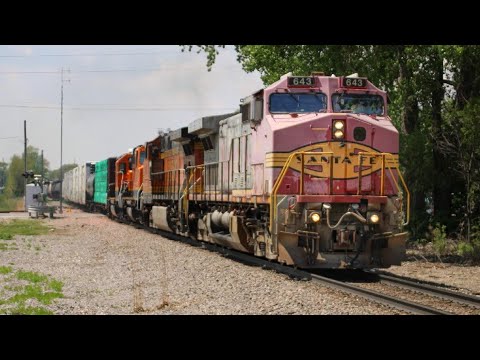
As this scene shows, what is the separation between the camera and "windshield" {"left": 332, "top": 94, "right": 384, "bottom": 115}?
13805 mm

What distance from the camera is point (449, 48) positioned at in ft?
56.6

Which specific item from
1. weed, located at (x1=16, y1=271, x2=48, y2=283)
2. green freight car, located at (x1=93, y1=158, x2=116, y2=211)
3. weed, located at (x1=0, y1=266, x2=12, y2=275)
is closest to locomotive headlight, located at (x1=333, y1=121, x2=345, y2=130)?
weed, located at (x1=16, y1=271, x2=48, y2=283)

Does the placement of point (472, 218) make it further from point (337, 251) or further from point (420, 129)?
point (337, 251)

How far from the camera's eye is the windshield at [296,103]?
13.7 meters

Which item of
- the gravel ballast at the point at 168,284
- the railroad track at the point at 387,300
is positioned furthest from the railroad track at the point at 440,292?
the gravel ballast at the point at 168,284

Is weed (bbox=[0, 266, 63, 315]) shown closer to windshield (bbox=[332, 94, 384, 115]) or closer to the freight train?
the freight train

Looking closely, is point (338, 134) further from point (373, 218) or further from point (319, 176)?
point (373, 218)

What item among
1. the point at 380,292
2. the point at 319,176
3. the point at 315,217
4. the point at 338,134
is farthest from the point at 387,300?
the point at 338,134

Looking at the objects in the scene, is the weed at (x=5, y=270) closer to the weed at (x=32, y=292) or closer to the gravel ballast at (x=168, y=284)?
the weed at (x=32, y=292)

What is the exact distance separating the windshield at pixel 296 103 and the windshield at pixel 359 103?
0.29 m

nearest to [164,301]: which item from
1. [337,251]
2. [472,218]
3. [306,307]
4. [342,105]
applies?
[306,307]

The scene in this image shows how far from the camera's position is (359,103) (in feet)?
45.7

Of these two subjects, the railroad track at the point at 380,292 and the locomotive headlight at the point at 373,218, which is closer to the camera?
the railroad track at the point at 380,292

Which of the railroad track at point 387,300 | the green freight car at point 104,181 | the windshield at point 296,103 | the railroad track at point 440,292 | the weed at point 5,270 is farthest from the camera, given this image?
the green freight car at point 104,181
